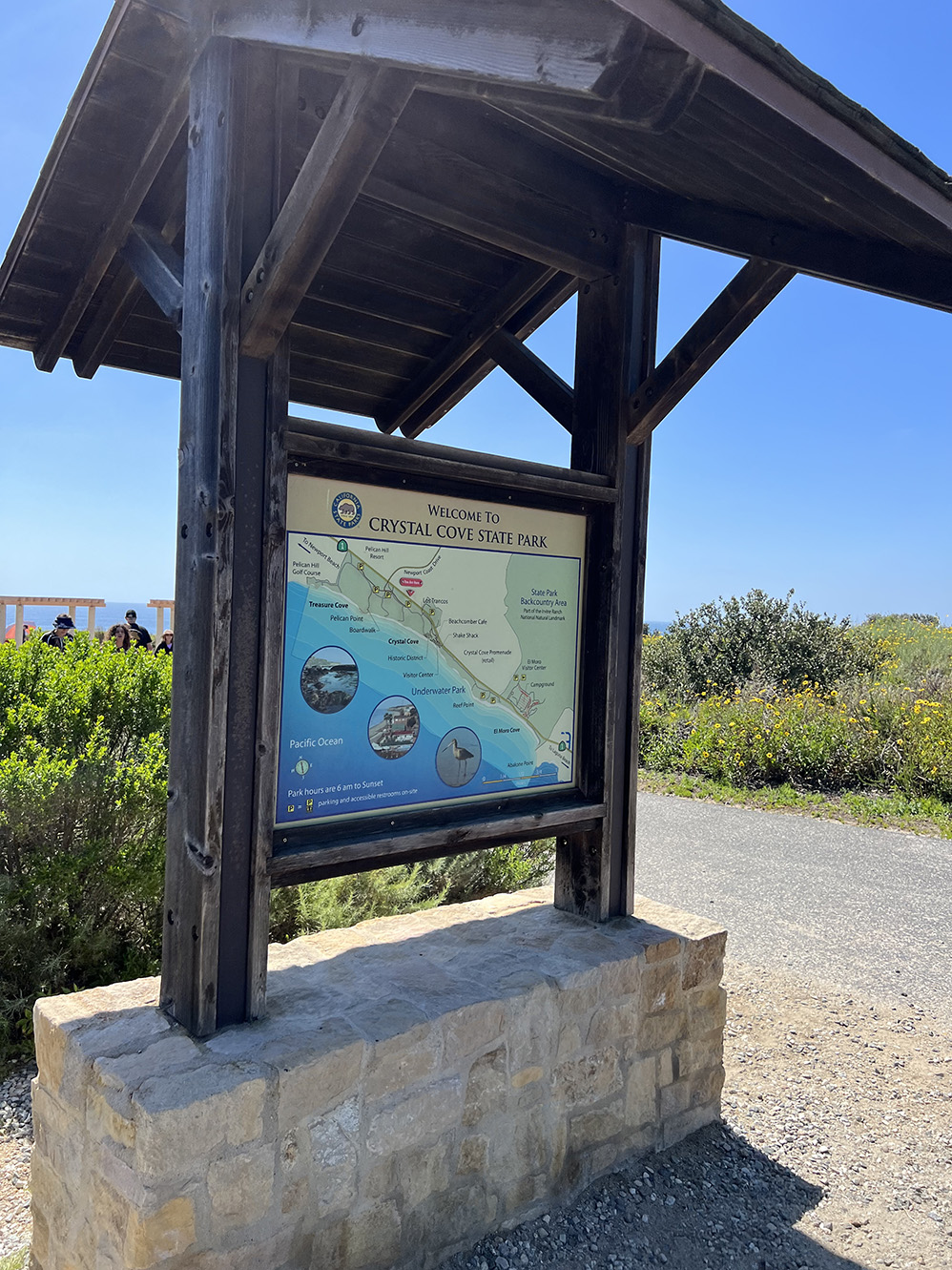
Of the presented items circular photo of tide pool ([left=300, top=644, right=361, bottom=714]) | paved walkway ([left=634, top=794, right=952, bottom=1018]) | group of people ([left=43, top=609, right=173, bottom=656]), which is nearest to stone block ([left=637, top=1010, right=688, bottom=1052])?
circular photo of tide pool ([left=300, top=644, right=361, bottom=714])

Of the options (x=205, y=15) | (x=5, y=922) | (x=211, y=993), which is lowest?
(x=5, y=922)

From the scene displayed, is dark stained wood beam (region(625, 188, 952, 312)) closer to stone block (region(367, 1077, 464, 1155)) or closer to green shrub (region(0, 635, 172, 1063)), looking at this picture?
stone block (region(367, 1077, 464, 1155))

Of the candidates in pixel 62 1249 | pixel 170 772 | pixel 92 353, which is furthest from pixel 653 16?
pixel 62 1249

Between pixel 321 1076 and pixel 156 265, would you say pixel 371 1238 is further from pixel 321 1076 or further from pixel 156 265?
pixel 156 265

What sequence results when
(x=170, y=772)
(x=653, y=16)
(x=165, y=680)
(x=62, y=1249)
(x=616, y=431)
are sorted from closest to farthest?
1. (x=653, y=16)
2. (x=62, y=1249)
3. (x=170, y=772)
4. (x=616, y=431)
5. (x=165, y=680)

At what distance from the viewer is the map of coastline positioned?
244 centimetres

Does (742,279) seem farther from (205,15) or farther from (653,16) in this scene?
(205,15)

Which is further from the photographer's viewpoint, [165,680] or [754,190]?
[165,680]

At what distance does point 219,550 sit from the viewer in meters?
2.18

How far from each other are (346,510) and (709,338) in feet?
4.58

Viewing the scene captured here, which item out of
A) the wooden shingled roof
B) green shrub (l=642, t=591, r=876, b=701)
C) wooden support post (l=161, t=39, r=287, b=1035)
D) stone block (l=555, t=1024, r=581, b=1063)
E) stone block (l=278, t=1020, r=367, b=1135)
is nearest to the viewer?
the wooden shingled roof

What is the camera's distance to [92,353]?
139 inches

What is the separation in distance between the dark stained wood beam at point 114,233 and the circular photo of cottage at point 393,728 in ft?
5.77

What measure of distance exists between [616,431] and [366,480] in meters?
1.07
